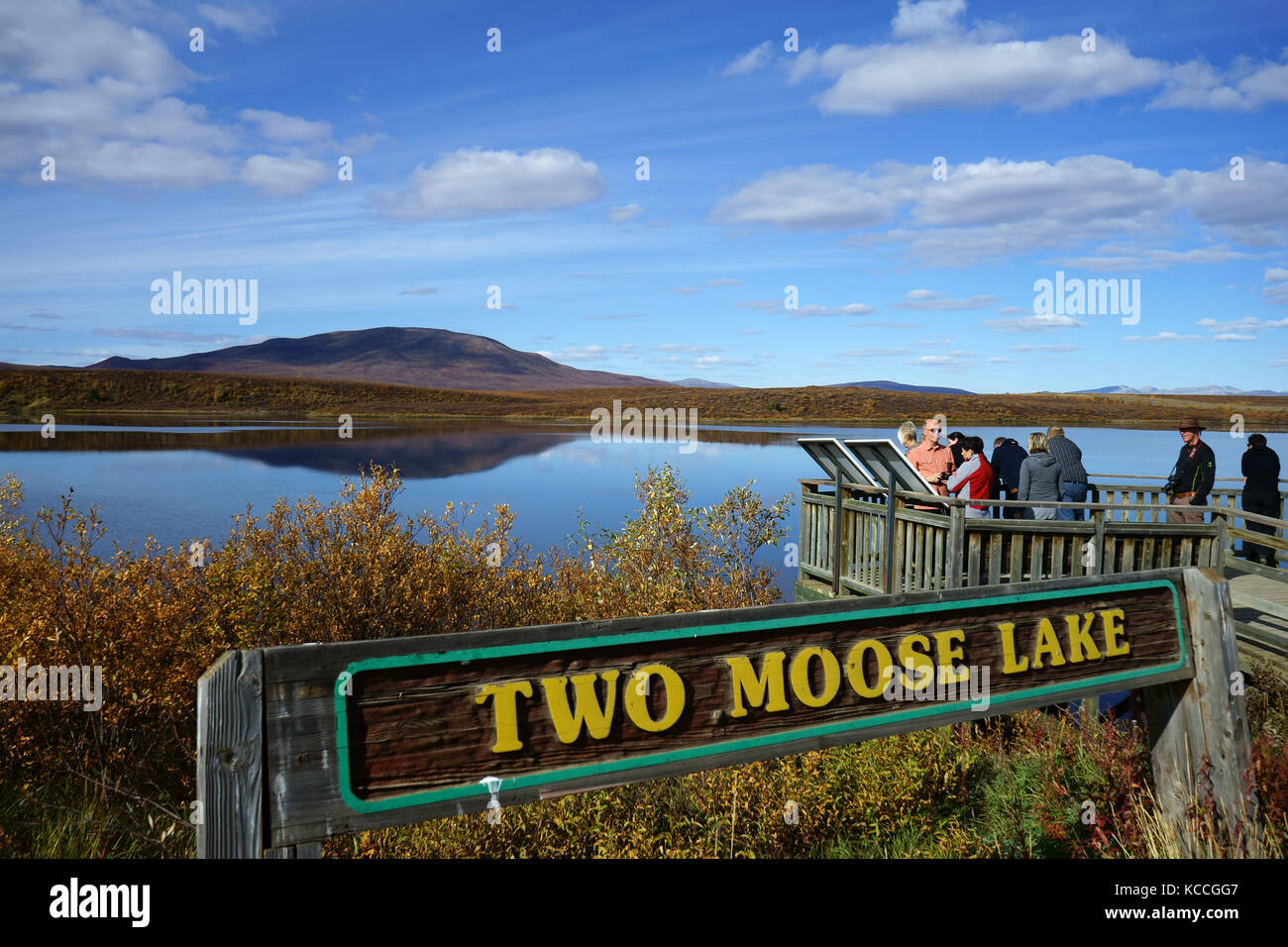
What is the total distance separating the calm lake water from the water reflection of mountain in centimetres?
15

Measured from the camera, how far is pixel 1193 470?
38.6 feet

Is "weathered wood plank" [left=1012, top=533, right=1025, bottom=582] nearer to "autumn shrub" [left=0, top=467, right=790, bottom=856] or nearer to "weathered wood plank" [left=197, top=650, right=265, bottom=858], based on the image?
"autumn shrub" [left=0, top=467, right=790, bottom=856]

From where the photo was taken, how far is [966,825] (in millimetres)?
7234

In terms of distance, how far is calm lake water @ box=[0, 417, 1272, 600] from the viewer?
3319 cm

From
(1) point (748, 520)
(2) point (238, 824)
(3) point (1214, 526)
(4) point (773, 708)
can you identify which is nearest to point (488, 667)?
(2) point (238, 824)

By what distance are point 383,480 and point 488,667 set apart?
11807mm
